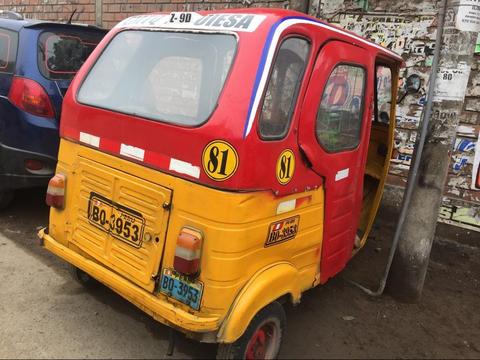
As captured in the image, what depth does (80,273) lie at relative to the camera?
3.32 metres

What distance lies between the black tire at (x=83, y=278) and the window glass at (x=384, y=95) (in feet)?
9.06

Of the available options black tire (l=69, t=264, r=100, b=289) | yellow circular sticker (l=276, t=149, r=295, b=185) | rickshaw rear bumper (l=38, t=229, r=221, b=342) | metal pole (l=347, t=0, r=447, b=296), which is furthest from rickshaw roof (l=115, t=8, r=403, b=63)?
A: black tire (l=69, t=264, r=100, b=289)

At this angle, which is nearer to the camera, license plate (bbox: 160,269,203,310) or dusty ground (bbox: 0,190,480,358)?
license plate (bbox: 160,269,203,310)

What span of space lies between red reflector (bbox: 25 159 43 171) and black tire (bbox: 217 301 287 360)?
2466mm

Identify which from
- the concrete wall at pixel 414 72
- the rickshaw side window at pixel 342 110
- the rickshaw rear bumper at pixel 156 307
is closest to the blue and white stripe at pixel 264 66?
the rickshaw side window at pixel 342 110

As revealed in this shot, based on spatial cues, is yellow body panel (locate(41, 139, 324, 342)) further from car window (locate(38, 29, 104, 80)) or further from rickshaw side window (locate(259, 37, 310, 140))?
car window (locate(38, 29, 104, 80))

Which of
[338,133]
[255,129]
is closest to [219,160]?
[255,129]

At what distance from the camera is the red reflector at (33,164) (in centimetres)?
399

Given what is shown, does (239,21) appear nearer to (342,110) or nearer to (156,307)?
(342,110)

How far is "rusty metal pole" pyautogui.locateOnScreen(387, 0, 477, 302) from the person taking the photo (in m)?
3.20

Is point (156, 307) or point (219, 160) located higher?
point (219, 160)

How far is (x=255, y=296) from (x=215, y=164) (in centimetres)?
67

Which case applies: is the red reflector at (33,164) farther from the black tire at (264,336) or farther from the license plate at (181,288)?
the black tire at (264,336)

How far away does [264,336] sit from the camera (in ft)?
8.71
